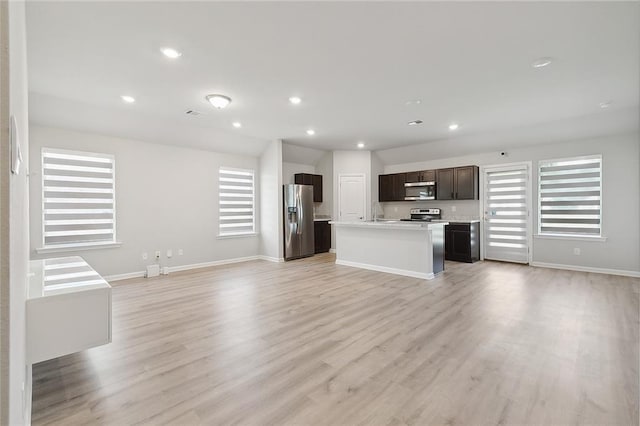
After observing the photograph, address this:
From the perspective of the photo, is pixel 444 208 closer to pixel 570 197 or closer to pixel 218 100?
pixel 570 197

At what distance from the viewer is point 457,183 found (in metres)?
6.98

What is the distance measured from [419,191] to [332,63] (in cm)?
511

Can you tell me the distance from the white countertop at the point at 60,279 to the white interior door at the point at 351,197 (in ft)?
19.9

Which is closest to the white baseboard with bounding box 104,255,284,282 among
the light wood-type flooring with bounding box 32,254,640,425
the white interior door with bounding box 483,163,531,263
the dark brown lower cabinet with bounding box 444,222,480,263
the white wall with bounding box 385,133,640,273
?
the light wood-type flooring with bounding box 32,254,640,425

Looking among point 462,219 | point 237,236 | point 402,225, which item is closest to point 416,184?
point 462,219

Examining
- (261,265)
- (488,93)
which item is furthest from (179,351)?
(488,93)

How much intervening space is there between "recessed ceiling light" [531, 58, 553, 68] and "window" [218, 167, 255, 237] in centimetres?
558

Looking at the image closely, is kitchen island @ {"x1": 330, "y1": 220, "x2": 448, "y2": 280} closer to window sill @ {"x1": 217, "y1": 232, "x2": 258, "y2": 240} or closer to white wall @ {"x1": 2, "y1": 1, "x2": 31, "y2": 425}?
window sill @ {"x1": 217, "y1": 232, "x2": 258, "y2": 240}

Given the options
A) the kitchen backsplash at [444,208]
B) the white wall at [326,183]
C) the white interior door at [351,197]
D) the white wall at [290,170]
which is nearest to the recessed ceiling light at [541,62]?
the kitchen backsplash at [444,208]

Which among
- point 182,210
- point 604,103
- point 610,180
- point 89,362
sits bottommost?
point 89,362

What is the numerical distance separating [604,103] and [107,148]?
782 centimetres

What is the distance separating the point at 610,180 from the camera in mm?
5418

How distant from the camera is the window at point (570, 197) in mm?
5617

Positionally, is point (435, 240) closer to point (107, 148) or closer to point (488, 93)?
point (488, 93)
